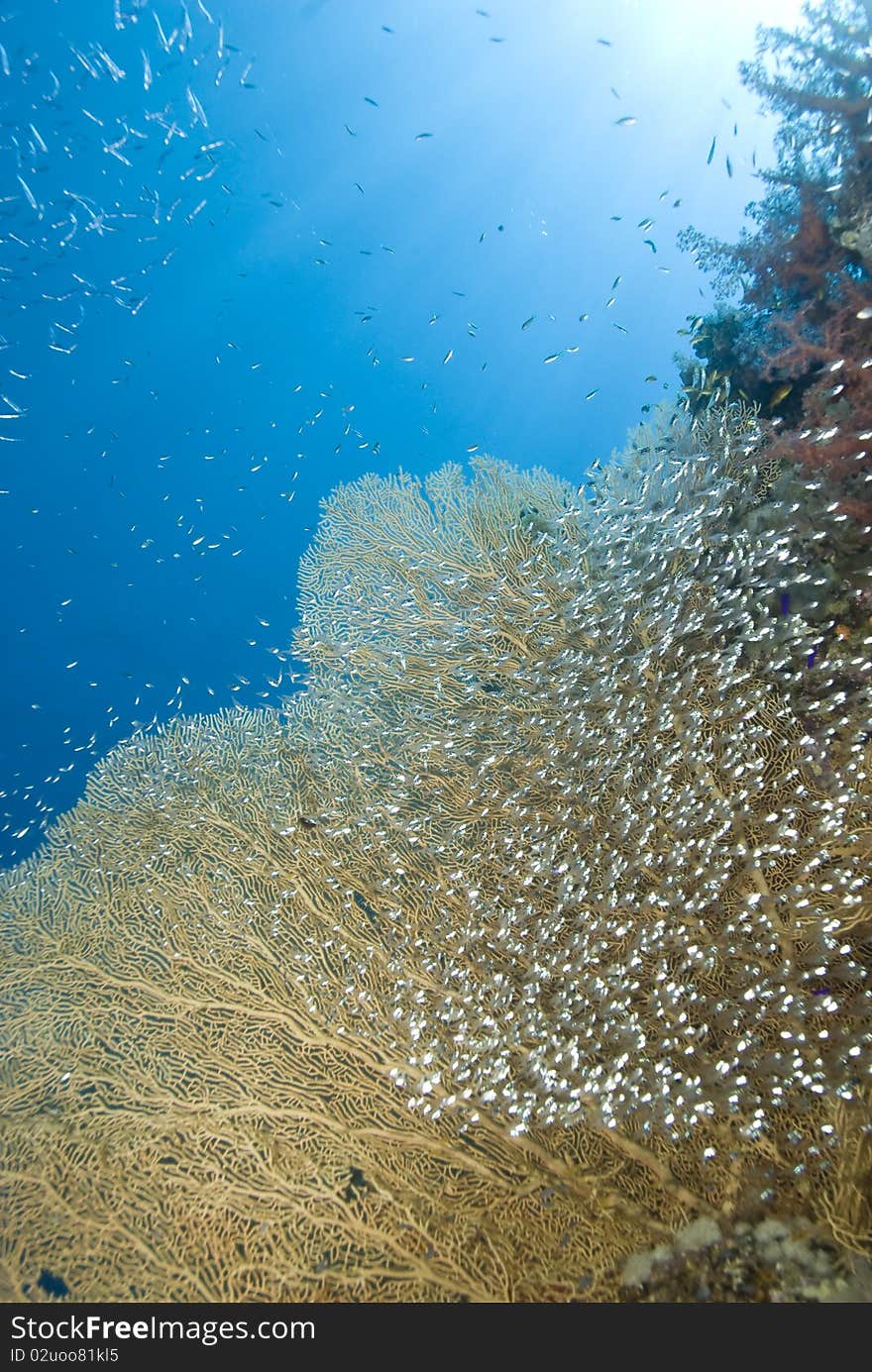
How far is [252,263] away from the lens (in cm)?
3356

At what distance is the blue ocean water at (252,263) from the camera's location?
2645cm

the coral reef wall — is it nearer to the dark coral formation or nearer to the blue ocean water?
the dark coral formation

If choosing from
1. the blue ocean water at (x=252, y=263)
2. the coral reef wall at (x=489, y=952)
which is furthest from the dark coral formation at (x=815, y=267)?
the blue ocean water at (x=252, y=263)

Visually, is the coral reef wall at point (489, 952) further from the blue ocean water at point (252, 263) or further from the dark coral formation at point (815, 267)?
the blue ocean water at point (252, 263)

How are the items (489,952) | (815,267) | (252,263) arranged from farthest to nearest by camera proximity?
1. (252,263)
2. (815,267)
3. (489,952)

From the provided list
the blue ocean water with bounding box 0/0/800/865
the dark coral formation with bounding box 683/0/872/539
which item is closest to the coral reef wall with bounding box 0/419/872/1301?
the dark coral formation with bounding box 683/0/872/539

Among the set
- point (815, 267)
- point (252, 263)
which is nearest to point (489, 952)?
point (815, 267)

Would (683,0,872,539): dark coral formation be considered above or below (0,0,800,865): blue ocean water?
below

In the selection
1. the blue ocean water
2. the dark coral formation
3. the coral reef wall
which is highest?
the blue ocean water

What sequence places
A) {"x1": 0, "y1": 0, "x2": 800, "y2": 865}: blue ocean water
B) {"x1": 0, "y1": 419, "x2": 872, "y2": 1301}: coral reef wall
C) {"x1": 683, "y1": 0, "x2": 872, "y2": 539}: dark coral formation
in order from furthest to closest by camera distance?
{"x1": 0, "y1": 0, "x2": 800, "y2": 865}: blue ocean water < {"x1": 683, "y1": 0, "x2": 872, "y2": 539}: dark coral formation < {"x1": 0, "y1": 419, "x2": 872, "y2": 1301}: coral reef wall

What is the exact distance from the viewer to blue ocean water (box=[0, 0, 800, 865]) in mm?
26453

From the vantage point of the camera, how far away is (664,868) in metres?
3.45

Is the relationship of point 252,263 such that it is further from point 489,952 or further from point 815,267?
point 489,952
